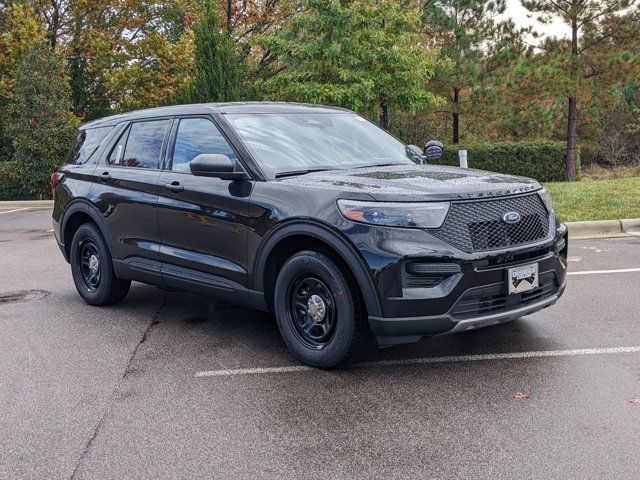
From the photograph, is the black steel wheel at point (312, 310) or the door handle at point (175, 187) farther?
the door handle at point (175, 187)

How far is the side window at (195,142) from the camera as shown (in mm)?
5469

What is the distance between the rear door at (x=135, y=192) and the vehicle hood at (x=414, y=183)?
1.55 metres

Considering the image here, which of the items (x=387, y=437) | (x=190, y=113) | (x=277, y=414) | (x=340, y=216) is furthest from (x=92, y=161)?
(x=387, y=437)

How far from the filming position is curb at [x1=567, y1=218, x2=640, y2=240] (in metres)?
10.5

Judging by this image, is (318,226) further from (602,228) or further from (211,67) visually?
(211,67)

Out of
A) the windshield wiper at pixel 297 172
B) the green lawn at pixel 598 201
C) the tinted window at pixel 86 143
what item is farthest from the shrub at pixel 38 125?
the windshield wiper at pixel 297 172

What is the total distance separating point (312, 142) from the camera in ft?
18.3

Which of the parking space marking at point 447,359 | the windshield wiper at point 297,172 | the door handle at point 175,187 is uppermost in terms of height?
the windshield wiper at point 297,172

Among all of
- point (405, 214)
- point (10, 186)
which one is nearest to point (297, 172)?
point (405, 214)

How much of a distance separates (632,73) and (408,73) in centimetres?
914

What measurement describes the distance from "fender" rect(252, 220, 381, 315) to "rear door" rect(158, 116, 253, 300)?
218 millimetres

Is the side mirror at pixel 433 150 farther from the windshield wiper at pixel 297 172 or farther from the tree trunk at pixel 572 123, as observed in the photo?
the tree trunk at pixel 572 123

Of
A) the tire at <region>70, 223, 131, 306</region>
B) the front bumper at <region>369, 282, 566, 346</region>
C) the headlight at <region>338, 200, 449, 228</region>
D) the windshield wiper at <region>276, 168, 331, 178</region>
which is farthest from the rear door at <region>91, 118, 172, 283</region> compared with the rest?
the front bumper at <region>369, 282, 566, 346</region>

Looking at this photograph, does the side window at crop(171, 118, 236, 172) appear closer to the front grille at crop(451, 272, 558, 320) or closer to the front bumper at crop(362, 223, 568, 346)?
the front bumper at crop(362, 223, 568, 346)
